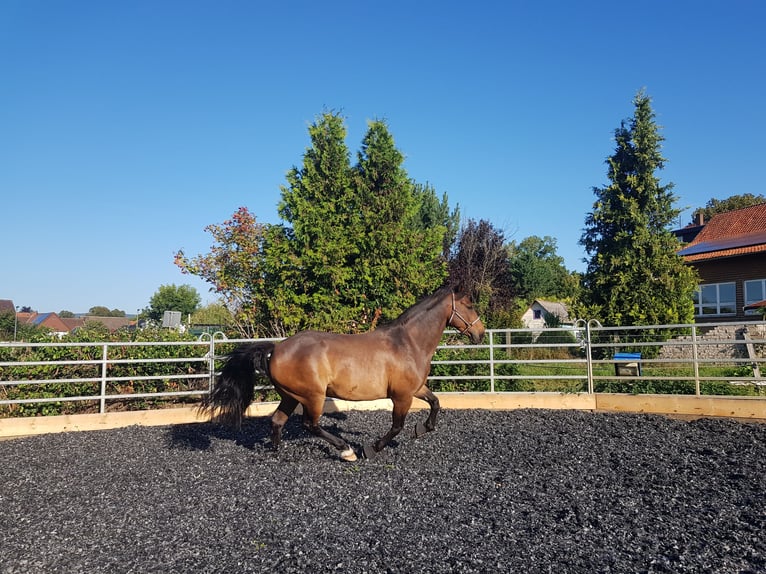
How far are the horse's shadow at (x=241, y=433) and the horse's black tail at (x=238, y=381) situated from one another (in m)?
0.67

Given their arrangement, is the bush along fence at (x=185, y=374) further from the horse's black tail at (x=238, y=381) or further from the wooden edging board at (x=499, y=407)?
the horse's black tail at (x=238, y=381)

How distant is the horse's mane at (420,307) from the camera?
6512mm

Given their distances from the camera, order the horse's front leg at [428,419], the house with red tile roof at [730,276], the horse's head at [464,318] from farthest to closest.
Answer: the house with red tile roof at [730,276] < the horse's head at [464,318] < the horse's front leg at [428,419]

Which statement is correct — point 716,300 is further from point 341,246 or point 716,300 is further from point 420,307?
point 420,307

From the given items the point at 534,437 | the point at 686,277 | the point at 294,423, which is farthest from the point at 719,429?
the point at 686,277

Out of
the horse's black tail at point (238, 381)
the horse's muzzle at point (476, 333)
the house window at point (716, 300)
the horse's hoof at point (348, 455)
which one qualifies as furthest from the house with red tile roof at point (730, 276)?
the horse's black tail at point (238, 381)

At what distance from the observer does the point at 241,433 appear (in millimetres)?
7984

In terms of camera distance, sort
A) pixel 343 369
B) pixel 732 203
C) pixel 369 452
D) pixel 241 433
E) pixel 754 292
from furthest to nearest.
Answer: pixel 732 203 < pixel 754 292 < pixel 241 433 < pixel 369 452 < pixel 343 369

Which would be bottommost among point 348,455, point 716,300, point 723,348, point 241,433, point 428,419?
point 241,433

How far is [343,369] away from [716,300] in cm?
2130

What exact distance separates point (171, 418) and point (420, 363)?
195 inches

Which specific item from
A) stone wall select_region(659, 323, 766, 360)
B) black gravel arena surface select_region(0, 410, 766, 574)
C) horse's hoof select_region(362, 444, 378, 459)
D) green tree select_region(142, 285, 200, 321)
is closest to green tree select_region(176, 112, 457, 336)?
black gravel arena surface select_region(0, 410, 766, 574)

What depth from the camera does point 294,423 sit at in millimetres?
8727

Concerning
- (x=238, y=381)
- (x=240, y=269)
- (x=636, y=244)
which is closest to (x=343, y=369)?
(x=238, y=381)
